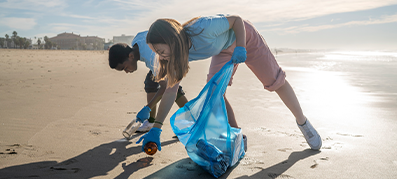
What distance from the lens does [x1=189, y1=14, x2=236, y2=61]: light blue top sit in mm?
1693

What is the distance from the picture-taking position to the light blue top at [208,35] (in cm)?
169

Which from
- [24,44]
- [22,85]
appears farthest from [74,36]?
[22,85]

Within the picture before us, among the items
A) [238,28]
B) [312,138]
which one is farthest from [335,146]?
[238,28]

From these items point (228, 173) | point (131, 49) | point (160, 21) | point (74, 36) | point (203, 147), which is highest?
point (74, 36)

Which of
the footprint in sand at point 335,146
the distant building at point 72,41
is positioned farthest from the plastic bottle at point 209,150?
the distant building at point 72,41

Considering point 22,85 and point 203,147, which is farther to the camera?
point 22,85

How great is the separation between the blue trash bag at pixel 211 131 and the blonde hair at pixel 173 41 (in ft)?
0.85

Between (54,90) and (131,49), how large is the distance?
10.1ft

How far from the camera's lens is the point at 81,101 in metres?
3.74

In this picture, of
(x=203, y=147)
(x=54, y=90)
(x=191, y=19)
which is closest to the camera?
(x=203, y=147)

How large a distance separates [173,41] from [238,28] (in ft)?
1.71

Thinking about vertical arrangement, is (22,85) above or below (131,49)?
below

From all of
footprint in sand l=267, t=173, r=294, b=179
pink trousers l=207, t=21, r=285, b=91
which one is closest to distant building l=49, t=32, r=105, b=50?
pink trousers l=207, t=21, r=285, b=91

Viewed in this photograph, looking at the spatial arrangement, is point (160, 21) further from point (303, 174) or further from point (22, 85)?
point (22, 85)
